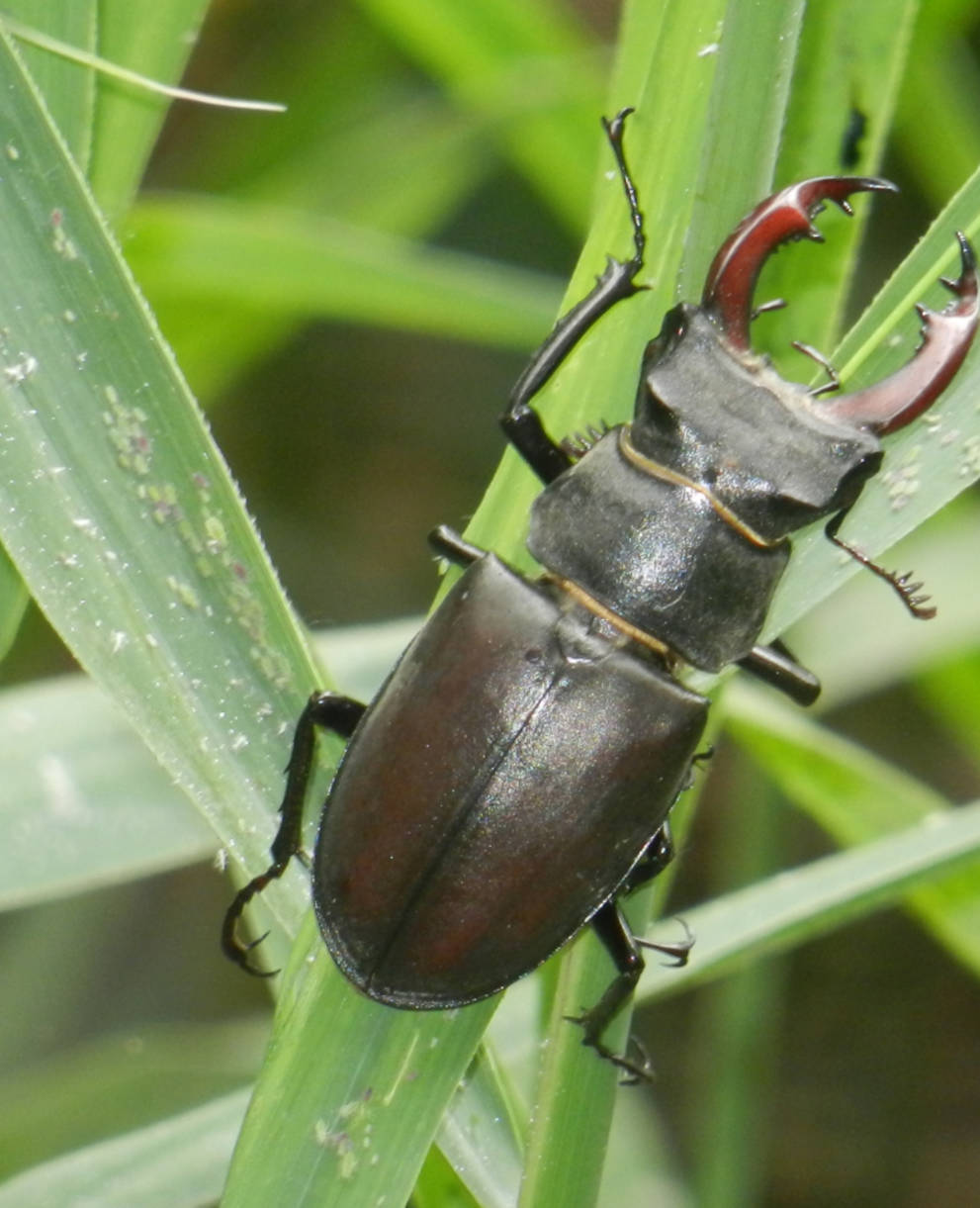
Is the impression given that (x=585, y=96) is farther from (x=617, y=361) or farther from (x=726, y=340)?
(x=617, y=361)

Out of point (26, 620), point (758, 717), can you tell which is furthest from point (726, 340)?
point (26, 620)

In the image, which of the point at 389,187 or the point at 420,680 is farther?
the point at 389,187

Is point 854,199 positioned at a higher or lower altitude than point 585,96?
higher

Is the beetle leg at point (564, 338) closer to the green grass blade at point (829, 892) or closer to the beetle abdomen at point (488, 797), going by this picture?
the beetle abdomen at point (488, 797)

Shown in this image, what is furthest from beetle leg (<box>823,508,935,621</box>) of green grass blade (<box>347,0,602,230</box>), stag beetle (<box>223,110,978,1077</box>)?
green grass blade (<box>347,0,602,230</box>)

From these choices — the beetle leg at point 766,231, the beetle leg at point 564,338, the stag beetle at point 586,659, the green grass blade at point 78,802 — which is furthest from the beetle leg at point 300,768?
the beetle leg at point 766,231

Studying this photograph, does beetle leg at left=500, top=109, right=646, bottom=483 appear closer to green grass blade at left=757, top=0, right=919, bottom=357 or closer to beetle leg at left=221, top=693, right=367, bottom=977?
green grass blade at left=757, top=0, right=919, bottom=357

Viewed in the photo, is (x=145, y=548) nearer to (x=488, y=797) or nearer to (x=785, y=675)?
(x=488, y=797)

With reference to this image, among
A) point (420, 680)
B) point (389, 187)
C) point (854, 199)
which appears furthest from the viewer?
point (389, 187)
